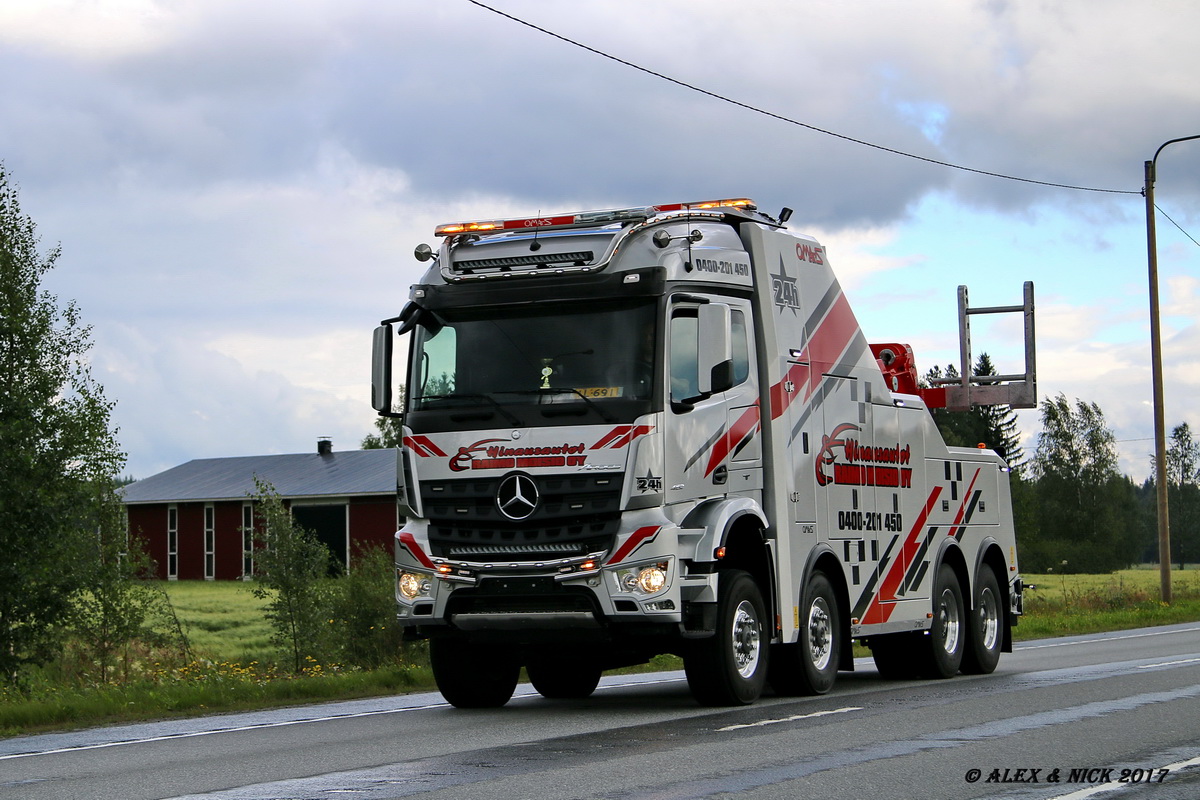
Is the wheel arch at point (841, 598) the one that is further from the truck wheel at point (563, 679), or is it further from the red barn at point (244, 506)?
the red barn at point (244, 506)

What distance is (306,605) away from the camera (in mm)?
36125

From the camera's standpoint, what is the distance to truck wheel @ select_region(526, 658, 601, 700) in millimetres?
14414

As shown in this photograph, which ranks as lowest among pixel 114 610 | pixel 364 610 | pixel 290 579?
pixel 364 610

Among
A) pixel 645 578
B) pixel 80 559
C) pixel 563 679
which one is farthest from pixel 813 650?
pixel 80 559

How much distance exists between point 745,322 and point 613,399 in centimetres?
166

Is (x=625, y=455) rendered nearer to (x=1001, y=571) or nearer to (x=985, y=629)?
(x=985, y=629)

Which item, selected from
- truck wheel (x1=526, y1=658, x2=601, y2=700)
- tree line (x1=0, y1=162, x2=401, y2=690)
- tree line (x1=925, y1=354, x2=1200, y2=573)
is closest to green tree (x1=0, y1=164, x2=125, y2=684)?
tree line (x1=0, y1=162, x2=401, y2=690)

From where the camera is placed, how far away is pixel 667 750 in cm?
966

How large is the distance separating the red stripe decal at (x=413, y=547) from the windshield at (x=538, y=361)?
1023mm

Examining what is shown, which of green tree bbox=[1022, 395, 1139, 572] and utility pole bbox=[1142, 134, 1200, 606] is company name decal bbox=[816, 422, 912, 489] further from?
green tree bbox=[1022, 395, 1139, 572]

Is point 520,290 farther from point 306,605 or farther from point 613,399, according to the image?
point 306,605

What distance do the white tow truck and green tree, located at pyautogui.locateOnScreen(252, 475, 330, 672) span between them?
2283 centimetres

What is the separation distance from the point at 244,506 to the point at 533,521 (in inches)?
2226

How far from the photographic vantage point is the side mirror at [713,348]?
1185 centimetres
